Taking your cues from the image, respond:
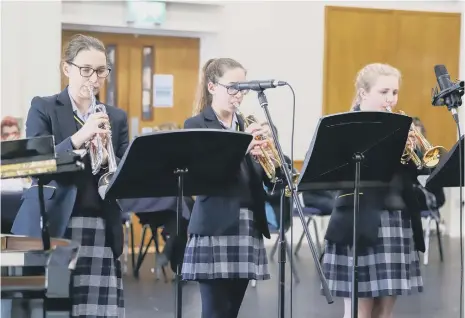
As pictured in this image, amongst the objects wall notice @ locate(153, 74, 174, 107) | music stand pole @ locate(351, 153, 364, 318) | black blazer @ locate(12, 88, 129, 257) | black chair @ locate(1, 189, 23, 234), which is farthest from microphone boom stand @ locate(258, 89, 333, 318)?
wall notice @ locate(153, 74, 174, 107)

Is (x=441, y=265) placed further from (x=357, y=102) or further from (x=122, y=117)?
(x=122, y=117)

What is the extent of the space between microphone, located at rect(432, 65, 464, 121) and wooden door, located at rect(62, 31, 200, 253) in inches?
214

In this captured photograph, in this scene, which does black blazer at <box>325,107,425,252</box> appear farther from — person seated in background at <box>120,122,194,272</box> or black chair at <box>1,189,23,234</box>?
black chair at <box>1,189,23,234</box>

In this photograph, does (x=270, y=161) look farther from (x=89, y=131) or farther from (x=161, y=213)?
(x=161, y=213)

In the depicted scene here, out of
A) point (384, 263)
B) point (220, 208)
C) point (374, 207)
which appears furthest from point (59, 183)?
point (384, 263)

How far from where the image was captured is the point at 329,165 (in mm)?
3199

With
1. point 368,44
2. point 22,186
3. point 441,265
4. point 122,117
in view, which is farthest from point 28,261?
point 368,44

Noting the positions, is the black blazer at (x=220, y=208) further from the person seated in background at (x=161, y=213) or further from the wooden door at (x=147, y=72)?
the wooden door at (x=147, y=72)

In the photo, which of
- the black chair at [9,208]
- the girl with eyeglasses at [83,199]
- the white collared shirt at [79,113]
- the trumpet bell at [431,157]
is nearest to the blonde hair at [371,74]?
the trumpet bell at [431,157]

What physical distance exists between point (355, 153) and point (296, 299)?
287cm

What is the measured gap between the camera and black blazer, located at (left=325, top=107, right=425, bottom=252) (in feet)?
11.5

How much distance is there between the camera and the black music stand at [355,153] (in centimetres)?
309

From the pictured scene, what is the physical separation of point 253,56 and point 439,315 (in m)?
4.09

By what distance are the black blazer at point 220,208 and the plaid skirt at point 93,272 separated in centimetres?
42
